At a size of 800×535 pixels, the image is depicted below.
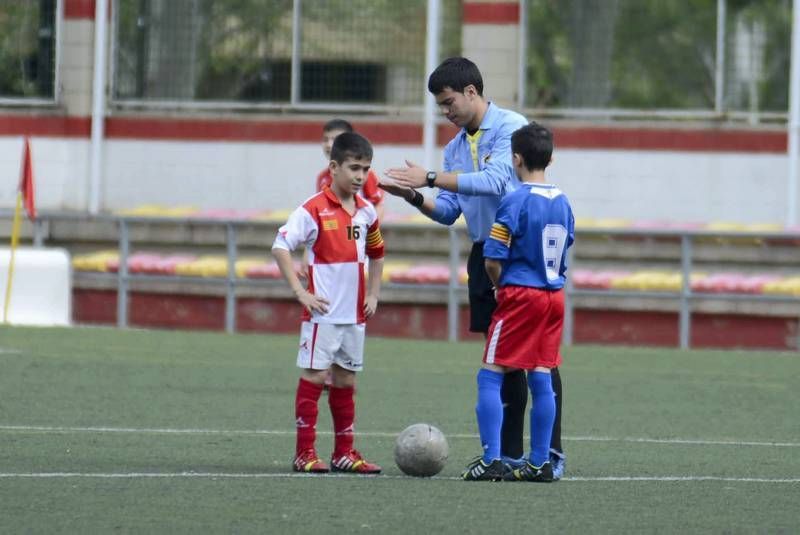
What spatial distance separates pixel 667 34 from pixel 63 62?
798cm

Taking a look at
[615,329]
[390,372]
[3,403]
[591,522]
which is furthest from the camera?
[615,329]

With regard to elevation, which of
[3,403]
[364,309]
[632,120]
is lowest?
[3,403]

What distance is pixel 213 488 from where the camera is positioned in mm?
8672

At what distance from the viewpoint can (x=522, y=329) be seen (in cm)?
903

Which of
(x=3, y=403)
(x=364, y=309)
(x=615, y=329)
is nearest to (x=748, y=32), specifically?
(x=615, y=329)

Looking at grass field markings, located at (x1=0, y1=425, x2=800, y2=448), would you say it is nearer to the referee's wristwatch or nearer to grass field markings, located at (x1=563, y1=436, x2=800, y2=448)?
grass field markings, located at (x1=563, y1=436, x2=800, y2=448)

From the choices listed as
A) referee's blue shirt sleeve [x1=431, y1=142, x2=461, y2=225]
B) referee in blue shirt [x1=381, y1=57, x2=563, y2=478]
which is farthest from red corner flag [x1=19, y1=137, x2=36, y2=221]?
referee in blue shirt [x1=381, y1=57, x2=563, y2=478]

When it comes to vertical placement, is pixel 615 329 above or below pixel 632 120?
below

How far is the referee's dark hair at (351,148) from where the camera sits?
31.0 feet

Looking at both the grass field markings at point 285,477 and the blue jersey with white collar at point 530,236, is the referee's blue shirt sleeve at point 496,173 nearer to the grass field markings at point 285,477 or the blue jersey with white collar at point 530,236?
A: the blue jersey with white collar at point 530,236

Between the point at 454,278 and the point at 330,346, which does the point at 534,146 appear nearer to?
the point at 330,346

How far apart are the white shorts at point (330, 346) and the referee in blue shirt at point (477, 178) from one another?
62cm

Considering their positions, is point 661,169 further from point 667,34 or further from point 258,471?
point 258,471

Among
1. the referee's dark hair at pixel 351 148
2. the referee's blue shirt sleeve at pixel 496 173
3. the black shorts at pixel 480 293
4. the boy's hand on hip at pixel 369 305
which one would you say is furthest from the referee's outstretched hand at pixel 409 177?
the boy's hand on hip at pixel 369 305
